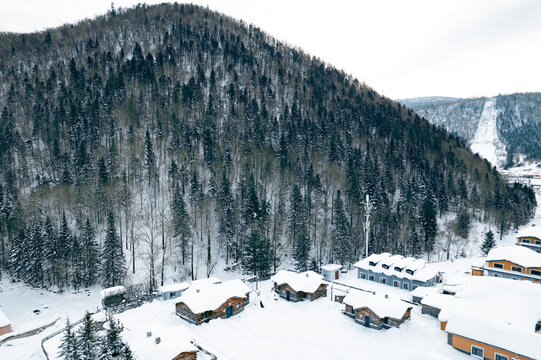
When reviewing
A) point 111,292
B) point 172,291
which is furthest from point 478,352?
point 111,292

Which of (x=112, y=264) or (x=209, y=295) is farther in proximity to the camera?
(x=112, y=264)

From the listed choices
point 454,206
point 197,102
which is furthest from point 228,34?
point 454,206

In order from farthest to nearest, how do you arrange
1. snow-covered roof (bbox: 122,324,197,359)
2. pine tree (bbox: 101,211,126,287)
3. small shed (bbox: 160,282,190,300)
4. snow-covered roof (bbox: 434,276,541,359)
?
pine tree (bbox: 101,211,126,287)
small shed (bbox: 160,282,190,300)
snow-covered roof (bbox: 434,276,541,359)
snow-covered roof (bbox: 122,324,197,359)

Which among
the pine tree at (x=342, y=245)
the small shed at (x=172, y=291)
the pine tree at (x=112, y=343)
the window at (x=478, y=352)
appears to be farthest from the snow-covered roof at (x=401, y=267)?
the pine tree at (x=112, y=343)

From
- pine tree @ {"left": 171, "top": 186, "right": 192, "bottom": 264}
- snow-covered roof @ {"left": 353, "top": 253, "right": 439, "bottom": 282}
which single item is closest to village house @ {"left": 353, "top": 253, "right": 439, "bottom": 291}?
snow-covered roof @ {"left": 353, "top": 253, "right": 439, "bottom": 282}

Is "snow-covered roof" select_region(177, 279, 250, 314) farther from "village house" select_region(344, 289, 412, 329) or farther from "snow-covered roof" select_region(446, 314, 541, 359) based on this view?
"snow-covered roof" select_region(446, 314, 541, 359)

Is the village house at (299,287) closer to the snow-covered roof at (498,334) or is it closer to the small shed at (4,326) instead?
the snow-covered roof at (498,334)

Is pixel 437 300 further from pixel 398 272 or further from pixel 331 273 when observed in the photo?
pixel 331 273
